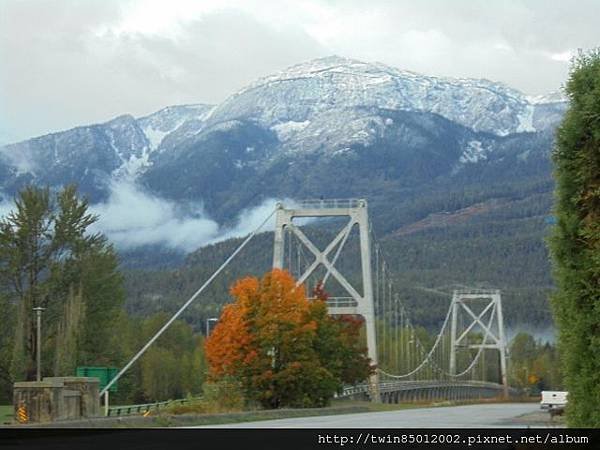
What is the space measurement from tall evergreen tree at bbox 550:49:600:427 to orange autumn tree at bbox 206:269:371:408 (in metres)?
37.0

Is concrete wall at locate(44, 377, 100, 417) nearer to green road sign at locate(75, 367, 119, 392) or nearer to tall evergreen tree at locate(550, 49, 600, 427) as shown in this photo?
green road sign at locate(75, 367, 119, 392)

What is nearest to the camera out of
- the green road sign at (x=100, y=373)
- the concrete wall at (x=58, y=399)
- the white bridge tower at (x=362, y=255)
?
the concrete wall at (x=58, y=399)

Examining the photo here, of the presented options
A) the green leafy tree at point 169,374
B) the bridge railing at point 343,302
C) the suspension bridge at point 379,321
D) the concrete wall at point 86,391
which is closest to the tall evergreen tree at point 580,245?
the concrete wall at point 86,391

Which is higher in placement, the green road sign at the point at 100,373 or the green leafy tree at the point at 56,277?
the green leafy tree at the point at 56,277

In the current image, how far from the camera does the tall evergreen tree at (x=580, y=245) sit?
55.2ft

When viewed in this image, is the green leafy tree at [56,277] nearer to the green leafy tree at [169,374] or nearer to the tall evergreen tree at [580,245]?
the green leafy tree at [169,374]

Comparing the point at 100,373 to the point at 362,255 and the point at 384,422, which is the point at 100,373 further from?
the point at 362,255

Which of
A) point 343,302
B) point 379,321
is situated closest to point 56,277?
point 343,302

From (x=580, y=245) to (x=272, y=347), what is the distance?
3818 centimetres

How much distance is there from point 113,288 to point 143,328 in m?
35.3

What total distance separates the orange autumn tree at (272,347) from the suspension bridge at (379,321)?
502 cm

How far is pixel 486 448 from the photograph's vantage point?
21719mm

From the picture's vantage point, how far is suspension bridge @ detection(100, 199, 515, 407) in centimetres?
7194

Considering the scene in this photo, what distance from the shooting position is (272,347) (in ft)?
180
